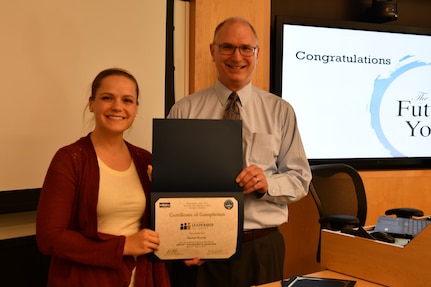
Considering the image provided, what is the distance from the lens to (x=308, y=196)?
10.6 feet

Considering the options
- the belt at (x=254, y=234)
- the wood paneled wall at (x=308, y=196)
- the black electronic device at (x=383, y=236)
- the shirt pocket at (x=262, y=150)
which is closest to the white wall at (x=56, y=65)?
the wood paneled wall at (x=308, y=196)

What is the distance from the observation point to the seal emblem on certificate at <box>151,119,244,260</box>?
152 centimetres

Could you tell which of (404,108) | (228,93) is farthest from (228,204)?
(404,108)

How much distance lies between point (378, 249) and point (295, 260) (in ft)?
6.02

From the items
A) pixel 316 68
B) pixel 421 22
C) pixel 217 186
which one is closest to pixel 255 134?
pixel 217 186

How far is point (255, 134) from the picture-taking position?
1.95 metres

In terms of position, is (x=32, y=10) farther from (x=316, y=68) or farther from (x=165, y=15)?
(x=316, y=68)

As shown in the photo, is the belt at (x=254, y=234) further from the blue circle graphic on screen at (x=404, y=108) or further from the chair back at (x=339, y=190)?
the blue circle graphic on screen at (x=404, y=108)

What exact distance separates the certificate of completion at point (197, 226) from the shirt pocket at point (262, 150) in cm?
39

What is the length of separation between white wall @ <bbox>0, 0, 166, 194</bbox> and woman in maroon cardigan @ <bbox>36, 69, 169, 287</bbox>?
25.9 inches

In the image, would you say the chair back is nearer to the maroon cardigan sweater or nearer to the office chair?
the office chair

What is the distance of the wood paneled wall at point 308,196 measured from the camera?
281cm

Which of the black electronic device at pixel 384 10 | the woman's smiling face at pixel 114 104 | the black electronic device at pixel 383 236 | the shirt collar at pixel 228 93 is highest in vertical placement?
the black electronic device at pixel 384 10

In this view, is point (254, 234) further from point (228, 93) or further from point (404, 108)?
point (404, 108)
